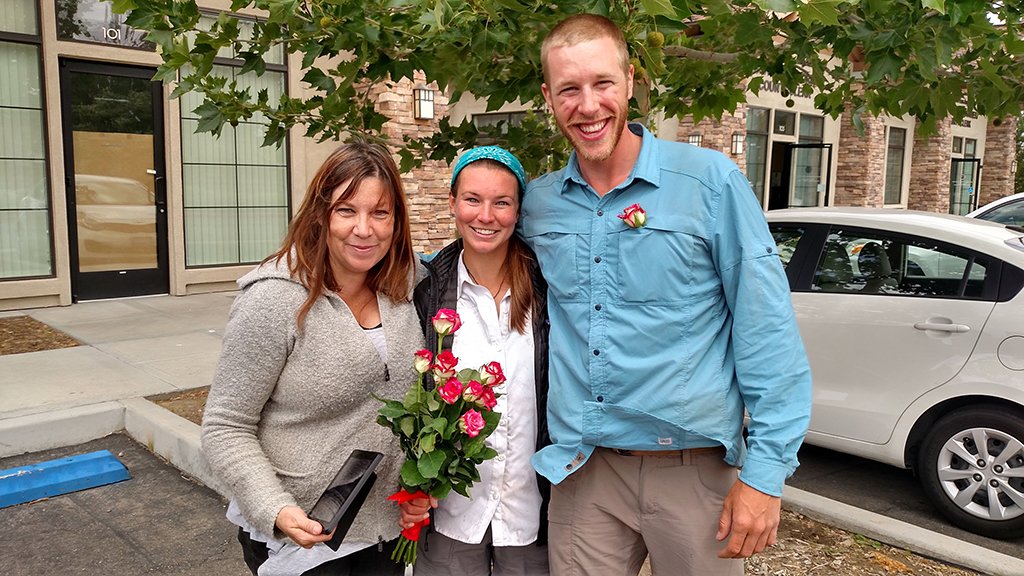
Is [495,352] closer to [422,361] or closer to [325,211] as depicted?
[422,361]

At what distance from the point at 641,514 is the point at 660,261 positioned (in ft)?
2.22

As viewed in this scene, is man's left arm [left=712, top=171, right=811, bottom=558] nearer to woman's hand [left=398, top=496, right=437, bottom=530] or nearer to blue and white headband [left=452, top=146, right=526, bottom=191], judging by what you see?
blue and white headband [left=452, top=146, right=526, bottom=191]

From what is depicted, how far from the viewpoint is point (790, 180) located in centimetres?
1841

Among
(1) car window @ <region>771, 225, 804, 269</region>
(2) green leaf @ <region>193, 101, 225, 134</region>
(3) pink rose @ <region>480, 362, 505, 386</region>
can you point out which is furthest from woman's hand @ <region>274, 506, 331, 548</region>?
(1) car window @ <region>771, 225, 804, 269</region>

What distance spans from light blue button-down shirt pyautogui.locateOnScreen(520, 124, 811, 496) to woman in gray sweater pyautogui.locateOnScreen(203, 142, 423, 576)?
1.51ft

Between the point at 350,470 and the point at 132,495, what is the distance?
3.08 m

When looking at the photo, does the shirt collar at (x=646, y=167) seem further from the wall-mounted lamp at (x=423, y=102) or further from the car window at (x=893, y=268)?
the wall-mounted lamp at (x=423, y=102)

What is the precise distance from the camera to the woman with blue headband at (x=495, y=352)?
2154 mm

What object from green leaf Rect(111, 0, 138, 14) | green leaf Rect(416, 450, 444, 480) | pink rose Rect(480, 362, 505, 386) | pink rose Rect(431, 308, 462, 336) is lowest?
green leaf Rect(416, 450, 444, 480)

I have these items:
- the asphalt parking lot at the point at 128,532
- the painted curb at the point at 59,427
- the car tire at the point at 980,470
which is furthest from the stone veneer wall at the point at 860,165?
the asphalt parking lot at the point at 128,532

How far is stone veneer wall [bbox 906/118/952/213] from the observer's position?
2244cm

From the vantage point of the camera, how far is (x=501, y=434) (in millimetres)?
2168

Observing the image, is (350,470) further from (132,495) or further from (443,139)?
(132,495)

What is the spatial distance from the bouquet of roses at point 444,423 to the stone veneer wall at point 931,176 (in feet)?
77.0
